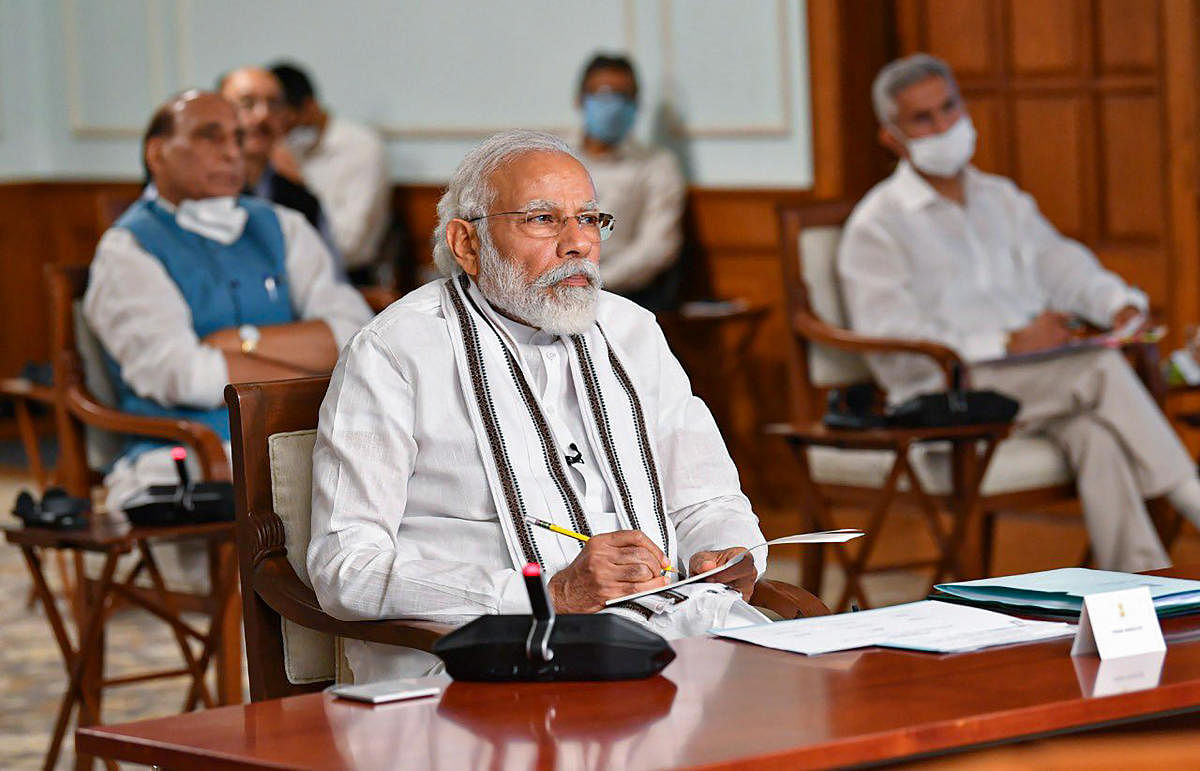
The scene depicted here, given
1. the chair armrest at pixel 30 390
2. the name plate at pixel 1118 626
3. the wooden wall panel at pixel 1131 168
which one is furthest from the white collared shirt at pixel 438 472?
the wooden wall panel at pixel 1131 168

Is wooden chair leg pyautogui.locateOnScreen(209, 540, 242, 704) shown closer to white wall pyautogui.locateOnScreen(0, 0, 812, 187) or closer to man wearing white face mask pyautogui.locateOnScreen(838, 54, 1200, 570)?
man wearing white face mask pyautogui.locateOnScreen(838, 54, 1200, 570)

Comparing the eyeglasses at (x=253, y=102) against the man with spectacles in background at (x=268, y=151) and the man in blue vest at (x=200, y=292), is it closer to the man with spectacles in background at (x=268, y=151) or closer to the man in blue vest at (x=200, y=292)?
the man with spectacles in background at (x=268, y=151)

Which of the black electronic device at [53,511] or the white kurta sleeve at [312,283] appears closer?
the black electronic device at [53,511]

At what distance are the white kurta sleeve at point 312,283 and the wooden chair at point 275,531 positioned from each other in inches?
85.4

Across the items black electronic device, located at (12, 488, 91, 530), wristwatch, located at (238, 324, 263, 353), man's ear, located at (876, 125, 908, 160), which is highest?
man's ear, located at (876, 125, 908, 160)

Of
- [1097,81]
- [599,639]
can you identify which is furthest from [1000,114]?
[599,639]

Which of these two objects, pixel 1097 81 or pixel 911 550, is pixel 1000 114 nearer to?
pixel 1097 81

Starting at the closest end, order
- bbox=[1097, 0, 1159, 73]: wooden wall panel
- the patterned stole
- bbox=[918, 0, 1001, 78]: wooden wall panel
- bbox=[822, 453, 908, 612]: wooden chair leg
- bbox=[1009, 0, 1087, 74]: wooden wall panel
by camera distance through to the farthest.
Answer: the patterned stole, bbox=[822, 453, 908, 612]: wooden chair leg, bbox=[1097, 0, 1159, 73]: wooden wall panel, bbox=[1009, 0, 1087, 74]: wooden wall panel, bbox=[918, 0, 1001, 78]: wooden wall panel

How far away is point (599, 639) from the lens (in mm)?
1975

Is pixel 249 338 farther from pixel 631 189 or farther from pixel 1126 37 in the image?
pixel 1126 37

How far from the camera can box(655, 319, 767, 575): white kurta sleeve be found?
299 cm

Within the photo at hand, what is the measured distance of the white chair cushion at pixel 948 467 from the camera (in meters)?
4.88

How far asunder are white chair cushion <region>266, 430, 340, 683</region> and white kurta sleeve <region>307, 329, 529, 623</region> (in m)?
0.10

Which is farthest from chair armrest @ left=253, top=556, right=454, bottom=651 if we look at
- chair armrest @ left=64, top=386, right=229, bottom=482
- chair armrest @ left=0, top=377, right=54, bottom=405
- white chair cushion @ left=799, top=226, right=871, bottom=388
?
chair armrest @ left=0, top=377, right=54, bottom=405
